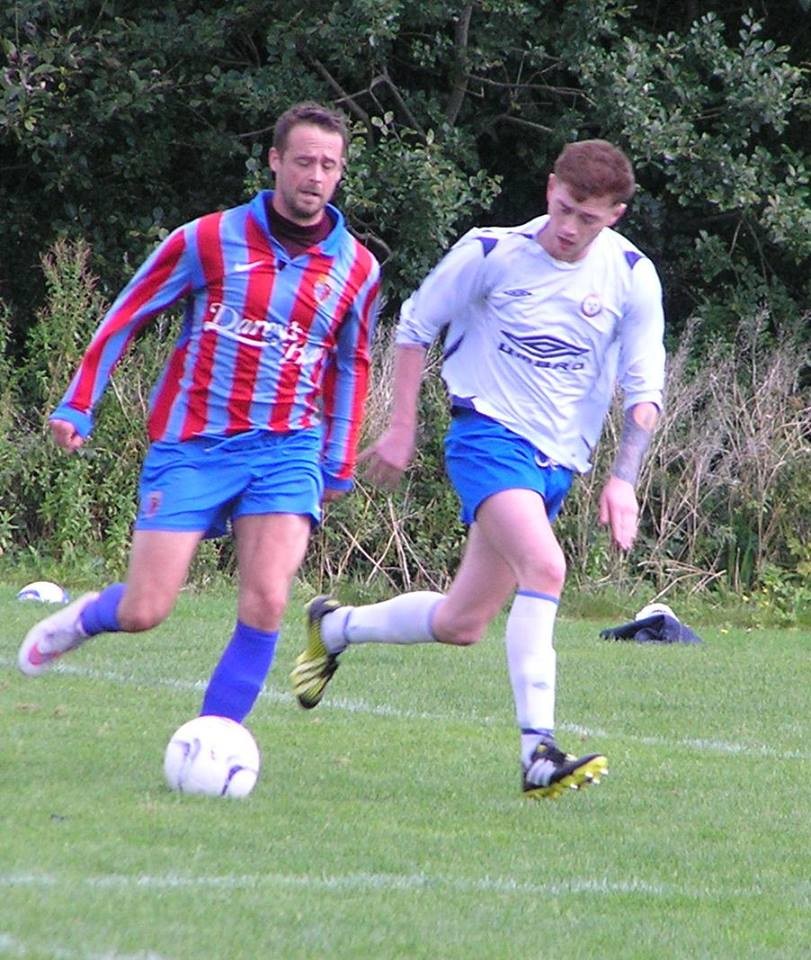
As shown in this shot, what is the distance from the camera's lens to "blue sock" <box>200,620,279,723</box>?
6.03 metres

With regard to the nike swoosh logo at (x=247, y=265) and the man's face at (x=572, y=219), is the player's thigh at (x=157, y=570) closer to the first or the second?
the nike swoosh logo at (x=247, y=265)

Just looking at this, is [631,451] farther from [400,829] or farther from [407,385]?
[400,829]

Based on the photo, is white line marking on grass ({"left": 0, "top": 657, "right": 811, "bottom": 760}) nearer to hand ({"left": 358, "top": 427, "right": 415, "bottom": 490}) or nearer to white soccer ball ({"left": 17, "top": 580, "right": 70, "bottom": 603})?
hand ({"left": 358, "top": 427, "right": 415, "bottom": 490})

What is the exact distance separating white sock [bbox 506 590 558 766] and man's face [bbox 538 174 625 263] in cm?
113

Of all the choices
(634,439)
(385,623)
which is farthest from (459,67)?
(634,439)

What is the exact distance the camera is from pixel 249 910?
4277mm

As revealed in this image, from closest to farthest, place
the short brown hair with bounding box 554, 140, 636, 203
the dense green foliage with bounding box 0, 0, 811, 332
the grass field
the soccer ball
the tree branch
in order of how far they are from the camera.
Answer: the grass field → the soccer ball → the short brown hair with bounding box 554, 140, 636, 203 → the dense green foliage with bounding box 0, 0, 811, 332 → the tree branch

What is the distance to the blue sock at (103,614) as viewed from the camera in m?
6.18

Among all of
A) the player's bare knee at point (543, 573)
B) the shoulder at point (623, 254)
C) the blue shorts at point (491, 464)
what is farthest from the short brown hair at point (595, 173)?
the player's bare knee at point (543, 573)

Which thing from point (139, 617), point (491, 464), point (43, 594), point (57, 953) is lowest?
point (43, 594)

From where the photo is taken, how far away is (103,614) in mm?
6223

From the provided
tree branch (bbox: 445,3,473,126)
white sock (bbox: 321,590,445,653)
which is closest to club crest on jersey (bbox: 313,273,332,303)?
white sock (bbox: 321,590,445,653)

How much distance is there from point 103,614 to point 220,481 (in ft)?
2.04

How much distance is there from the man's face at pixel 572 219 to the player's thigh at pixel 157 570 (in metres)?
1.49
